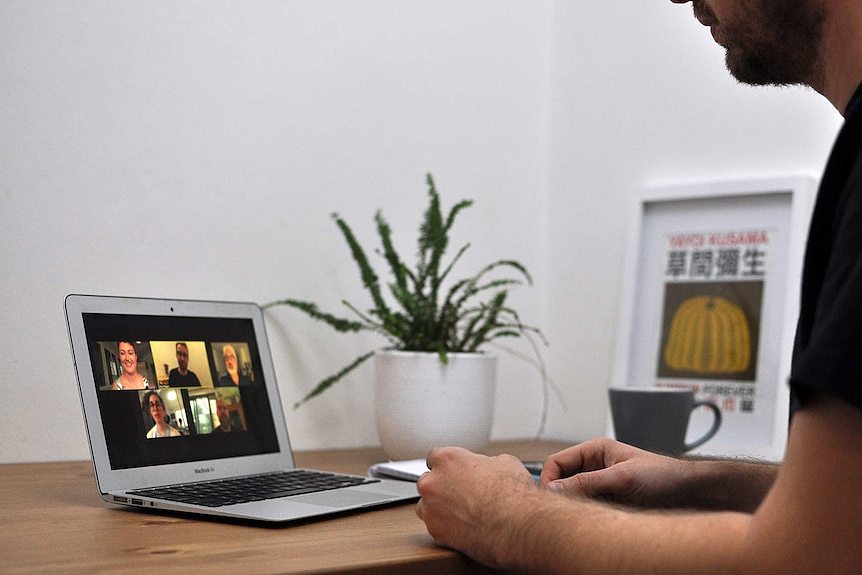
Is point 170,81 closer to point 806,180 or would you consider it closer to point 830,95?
point 830,95

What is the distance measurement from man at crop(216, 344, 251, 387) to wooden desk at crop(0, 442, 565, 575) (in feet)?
0.68

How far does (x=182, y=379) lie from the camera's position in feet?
3.71

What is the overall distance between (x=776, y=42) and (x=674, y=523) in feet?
1.54

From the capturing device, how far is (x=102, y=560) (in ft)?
2.37

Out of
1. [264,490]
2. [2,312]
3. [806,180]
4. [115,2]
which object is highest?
[115,2]

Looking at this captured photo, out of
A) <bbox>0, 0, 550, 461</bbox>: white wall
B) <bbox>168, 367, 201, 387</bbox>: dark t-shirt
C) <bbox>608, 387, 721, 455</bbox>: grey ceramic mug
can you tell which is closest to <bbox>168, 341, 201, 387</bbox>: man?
<bbox>168, 367, 201, 387</bbox>: dark t-shirt

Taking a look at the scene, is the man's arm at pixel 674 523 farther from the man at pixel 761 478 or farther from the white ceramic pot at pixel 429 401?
the white ceramic pot at pixel 429 401

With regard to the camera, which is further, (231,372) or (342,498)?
(231,372)

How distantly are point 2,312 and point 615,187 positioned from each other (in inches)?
41.7

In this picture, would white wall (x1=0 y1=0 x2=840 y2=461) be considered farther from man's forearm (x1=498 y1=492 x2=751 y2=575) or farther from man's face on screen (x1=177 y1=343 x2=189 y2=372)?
man's forearm (x1=498 y1=492 x2=751 y2=575)

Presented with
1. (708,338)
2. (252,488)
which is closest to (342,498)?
(252,488)

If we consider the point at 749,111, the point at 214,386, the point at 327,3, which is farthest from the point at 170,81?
the point at 749,111

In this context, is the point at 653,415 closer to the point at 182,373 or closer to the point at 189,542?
the point at 182,373

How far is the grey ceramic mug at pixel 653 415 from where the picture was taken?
135cm
